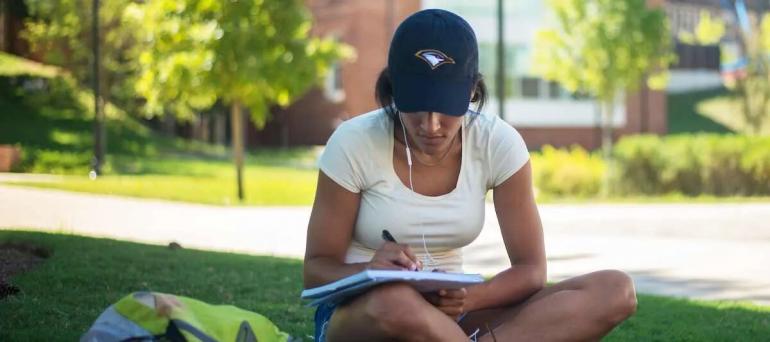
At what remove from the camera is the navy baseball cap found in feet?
13.1

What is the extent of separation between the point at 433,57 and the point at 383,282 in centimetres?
75

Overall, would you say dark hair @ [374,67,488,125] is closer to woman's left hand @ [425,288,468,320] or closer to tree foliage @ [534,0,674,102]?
woman's left hand @ [425,288,468,320]

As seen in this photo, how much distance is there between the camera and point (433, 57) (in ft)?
13.1

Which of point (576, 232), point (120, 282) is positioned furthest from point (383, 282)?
point (576, 232)

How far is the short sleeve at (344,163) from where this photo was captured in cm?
423

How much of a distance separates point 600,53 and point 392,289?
25.4 metres

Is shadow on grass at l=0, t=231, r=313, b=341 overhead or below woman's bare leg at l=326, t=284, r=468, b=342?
below

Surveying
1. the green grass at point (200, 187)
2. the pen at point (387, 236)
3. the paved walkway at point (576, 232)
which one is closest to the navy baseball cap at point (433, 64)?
the pen at point (387, 236)

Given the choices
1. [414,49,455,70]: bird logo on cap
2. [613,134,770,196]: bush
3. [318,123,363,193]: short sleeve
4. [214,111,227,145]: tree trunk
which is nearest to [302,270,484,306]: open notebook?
[318,123,363,193]: short sleeve

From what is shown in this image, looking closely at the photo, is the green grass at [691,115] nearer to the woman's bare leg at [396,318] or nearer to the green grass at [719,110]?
the green grass at [719,110]

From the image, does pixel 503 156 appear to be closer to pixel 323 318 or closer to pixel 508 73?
pixel 323 318

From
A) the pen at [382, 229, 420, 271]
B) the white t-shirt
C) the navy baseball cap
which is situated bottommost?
the pen at [382, 229, 420, 271]

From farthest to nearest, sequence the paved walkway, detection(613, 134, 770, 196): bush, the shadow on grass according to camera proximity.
Result: detection(613, 134, 770, 196): bush
the paved walkway
the shadow on grass

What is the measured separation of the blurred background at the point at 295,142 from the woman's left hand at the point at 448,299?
4.68 ft
